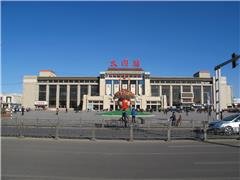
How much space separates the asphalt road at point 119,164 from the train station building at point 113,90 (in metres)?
130

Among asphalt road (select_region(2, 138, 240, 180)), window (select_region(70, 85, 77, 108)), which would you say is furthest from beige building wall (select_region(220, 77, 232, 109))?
asphalt road (select_region(2, 138, 240, 180))

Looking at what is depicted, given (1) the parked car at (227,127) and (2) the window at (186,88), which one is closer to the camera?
(1) the parked car at (227,127)

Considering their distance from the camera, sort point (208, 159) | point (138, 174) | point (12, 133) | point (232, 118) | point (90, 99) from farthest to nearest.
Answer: point (90, 99)
point (232, 118)
point (12, 133)
point (208, 159)
point (138, 174)

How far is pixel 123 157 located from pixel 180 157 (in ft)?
6.65

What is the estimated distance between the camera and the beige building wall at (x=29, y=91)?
153 meters

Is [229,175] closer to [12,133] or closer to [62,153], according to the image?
[62,153]

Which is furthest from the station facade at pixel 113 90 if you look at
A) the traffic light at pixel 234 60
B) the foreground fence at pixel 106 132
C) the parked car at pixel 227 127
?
the parked car at pixel 227 127

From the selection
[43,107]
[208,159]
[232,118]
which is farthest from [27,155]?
[43,107]

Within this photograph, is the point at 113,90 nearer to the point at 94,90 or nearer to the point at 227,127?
the point at 94,90

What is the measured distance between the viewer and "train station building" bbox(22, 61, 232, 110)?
483ft

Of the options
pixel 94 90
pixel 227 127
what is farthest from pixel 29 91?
pixel 227 127

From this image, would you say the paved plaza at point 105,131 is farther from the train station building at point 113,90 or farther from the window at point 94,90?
the window at point 94,90

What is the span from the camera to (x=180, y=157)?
12406mm

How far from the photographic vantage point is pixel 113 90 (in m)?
149
